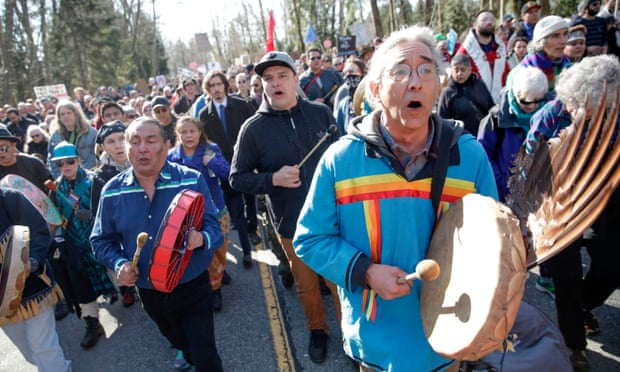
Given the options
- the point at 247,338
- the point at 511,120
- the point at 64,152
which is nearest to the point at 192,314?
the point at 247,338

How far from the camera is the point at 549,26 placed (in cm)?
438

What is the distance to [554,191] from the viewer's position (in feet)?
4.95

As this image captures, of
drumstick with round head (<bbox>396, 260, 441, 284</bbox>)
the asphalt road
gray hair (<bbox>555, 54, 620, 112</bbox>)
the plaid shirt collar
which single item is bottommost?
the asphalt road

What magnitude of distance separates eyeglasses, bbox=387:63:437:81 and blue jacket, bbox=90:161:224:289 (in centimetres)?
172

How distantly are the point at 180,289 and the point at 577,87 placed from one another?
280 cm

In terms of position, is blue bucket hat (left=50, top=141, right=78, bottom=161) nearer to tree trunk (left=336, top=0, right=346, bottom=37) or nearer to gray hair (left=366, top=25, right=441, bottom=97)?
gray hair (left=366, top=25, right=441, bottom=97)

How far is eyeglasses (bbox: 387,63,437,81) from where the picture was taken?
5.43ft

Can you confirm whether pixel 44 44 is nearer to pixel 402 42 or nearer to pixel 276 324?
pixel 276 324

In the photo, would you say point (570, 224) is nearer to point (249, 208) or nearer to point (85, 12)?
point (249, 208)

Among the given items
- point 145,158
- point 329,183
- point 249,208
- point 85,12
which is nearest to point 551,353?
point 329,183

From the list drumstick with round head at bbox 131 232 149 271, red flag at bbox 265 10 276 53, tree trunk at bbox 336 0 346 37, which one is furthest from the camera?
tree trunk at bbox 336 0 346 37

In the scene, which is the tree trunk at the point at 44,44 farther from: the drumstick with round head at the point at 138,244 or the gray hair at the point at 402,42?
the gray hair at the point at 402,42

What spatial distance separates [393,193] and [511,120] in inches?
94.9

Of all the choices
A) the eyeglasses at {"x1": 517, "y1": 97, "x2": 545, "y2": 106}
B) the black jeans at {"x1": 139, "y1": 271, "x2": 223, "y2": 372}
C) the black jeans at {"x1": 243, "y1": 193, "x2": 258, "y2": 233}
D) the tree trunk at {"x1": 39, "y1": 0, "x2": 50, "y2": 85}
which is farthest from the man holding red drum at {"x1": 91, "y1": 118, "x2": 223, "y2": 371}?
the tree trunk at {"x1": 39, "y1": 0, "x2": 50, "y2": 85}
